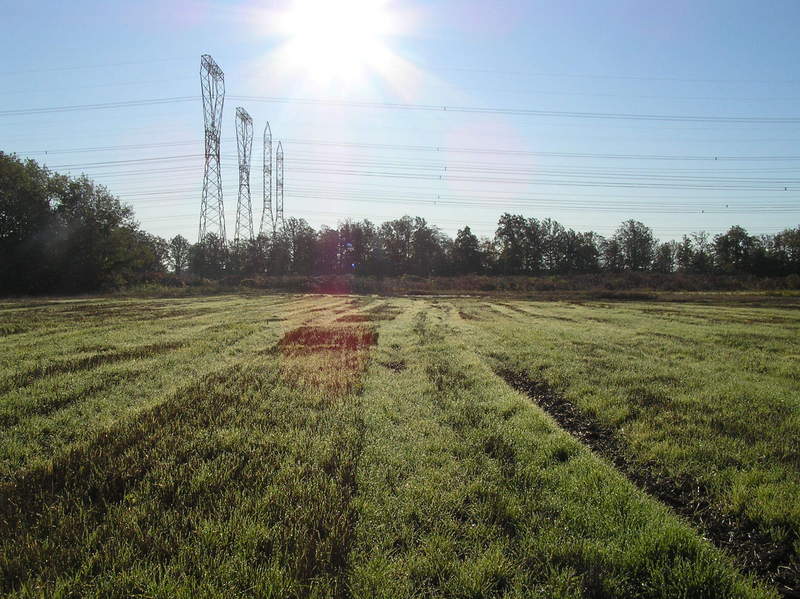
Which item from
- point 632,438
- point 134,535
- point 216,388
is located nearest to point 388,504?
point 134,535

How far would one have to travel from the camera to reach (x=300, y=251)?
8100cm

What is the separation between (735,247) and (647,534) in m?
105

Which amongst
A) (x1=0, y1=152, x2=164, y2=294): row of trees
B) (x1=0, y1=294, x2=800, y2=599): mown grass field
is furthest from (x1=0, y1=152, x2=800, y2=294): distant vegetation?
(x1=0, y1=294, x2=800, y2=599): mown grass field

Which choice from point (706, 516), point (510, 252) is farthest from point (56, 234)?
point (510, 252)

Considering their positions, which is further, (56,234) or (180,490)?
(56,234)

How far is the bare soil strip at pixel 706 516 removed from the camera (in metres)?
3.12

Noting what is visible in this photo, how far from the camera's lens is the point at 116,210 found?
46.9 metres

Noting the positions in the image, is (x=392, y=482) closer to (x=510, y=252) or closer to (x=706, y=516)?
(x=706, y=516)

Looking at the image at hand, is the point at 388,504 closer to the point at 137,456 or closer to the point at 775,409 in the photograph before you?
the point at 137,456

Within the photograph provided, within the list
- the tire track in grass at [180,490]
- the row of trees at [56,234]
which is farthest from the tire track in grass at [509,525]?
the row of trees at [56,234]

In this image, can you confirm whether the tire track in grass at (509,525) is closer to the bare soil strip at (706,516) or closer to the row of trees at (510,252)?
the bare soil strip at (706,516)

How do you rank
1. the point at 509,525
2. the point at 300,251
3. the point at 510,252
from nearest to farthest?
1. the point at 509,525
2. the point at 300,251
3. the point at 510,252

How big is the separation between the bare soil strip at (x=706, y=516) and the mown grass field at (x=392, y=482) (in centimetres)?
2

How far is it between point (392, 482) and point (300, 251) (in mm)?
80064
